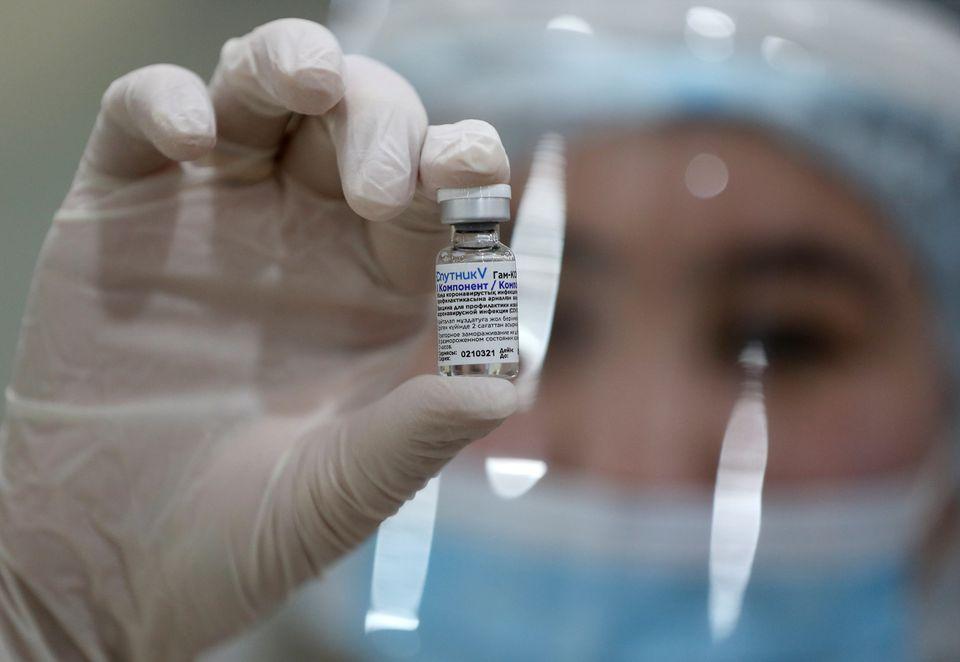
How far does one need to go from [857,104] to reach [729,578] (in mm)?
636

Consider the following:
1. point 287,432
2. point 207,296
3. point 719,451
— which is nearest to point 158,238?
point 207,296

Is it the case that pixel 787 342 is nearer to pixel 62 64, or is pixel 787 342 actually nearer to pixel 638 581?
pixel 638 581

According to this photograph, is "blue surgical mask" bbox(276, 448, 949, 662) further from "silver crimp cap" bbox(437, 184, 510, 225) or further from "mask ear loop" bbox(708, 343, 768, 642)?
"silver crimp cap" bbox(437, 184, 510, 225)

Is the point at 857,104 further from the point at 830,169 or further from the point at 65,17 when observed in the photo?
the point at 65,17

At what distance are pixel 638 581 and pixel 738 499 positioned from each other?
0.17 meters

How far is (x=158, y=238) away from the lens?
0.84 metres

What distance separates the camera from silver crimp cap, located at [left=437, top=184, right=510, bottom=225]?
0.62m

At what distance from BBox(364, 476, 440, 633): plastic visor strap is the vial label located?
580 millimetres

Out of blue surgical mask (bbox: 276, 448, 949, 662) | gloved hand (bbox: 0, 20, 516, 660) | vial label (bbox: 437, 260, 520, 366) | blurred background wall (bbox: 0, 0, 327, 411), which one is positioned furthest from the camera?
blurred background wall (bbox: 0, 0, 327, 411)

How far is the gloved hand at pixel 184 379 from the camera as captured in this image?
814 millimetres

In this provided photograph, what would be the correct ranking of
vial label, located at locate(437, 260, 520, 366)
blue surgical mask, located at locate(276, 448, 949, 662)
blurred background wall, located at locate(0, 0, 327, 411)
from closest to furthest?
vial label, located at locate(437, 260, 520, 366)
blue surgical mask, located at locate(276, 448, 949, 662)
blurred background wall, located at locate(0, 0, 327, 411)

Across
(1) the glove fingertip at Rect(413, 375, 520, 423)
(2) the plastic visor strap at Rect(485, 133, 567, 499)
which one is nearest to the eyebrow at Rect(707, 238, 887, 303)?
(2) the plastic visor strap at Rect(485, 133, 567, 499)

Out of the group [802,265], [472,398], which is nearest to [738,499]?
[802,265]

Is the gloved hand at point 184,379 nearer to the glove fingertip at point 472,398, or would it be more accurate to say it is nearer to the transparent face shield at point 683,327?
the glove fingertip at point 472,398
